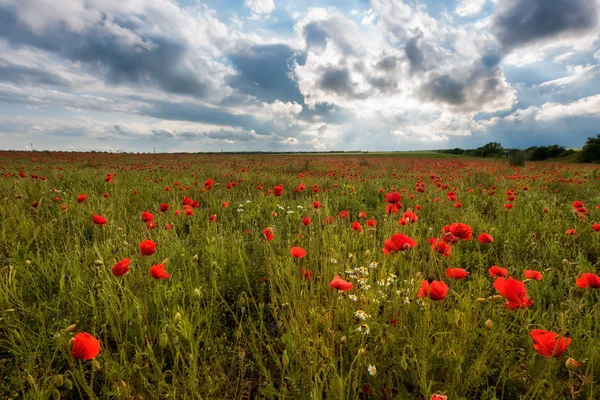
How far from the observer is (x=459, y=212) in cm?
459

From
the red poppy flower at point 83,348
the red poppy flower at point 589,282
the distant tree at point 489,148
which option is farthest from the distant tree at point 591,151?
the red poppy flower at point 83,348

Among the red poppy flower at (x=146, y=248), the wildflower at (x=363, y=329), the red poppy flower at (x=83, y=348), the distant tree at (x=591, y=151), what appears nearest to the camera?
the red poppy flower at (x=83, y=348)

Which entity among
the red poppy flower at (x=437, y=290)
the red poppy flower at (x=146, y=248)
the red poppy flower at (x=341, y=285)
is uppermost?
the red poppy flower at (x=146, y=248)

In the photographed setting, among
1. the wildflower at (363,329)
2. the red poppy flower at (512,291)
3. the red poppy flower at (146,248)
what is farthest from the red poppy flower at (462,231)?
the red poppy flower at (146,248)

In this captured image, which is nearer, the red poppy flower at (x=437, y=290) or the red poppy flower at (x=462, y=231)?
the red poppy flower at (x=437, y=290)

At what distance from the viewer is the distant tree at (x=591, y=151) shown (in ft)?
107

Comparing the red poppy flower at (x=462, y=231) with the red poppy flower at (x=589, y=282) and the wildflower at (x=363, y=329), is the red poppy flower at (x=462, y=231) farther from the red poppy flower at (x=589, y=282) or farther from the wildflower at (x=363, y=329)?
the wildflower at (x=363, y=329)

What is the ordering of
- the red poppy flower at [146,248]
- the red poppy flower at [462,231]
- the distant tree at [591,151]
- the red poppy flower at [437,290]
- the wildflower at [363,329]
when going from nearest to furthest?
the red poppy flower at [437,290] → the wildflower at [363,329] → the red poppy flower at [146,248] → the red poppy flower at [462,231] → the distant tree at [591,151]

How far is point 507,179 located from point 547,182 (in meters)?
1.00

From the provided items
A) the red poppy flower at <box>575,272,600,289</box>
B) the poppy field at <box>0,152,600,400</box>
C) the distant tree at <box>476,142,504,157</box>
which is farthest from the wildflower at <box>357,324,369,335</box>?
the distant tree at <box>476,142,504,157</box>

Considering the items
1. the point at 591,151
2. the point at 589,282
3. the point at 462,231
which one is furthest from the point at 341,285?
the point at 591,151

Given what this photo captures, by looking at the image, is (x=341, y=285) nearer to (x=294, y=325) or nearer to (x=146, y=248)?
(x=294, y=325)

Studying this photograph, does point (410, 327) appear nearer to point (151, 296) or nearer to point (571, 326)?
point (571, 326)

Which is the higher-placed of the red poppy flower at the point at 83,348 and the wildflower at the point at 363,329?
the red poppy flower at the point at 83,348
